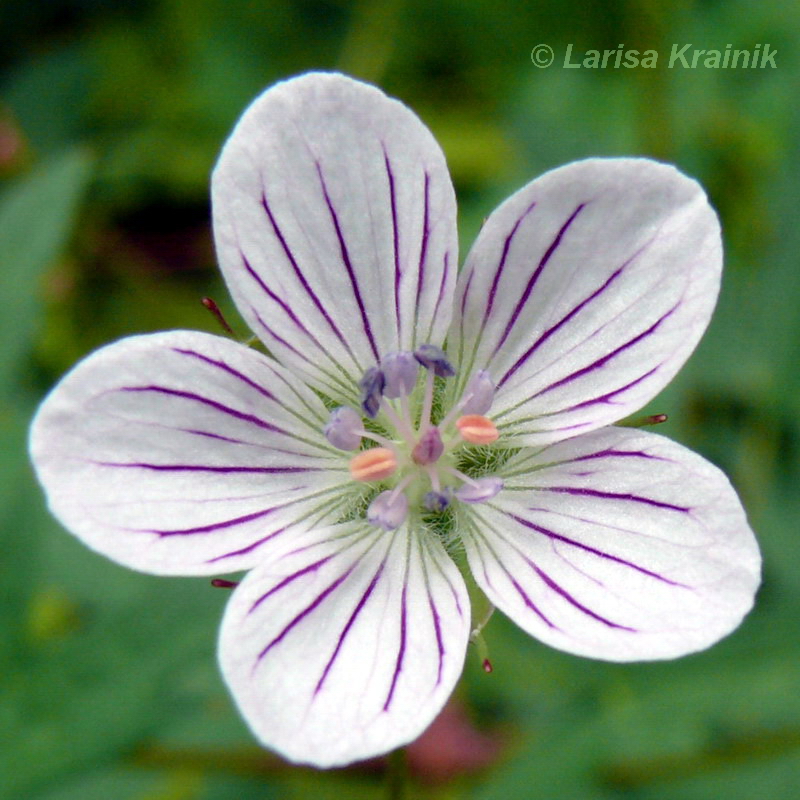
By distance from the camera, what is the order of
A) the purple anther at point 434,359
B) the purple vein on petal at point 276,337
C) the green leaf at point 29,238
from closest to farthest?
the purple vein on petal at point 276,337 → the purple anther at point 434,359 → the green leaf at point 29,238

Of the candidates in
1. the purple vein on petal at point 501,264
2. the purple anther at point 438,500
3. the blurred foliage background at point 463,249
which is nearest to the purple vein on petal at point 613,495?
the purple anther at point 438,500

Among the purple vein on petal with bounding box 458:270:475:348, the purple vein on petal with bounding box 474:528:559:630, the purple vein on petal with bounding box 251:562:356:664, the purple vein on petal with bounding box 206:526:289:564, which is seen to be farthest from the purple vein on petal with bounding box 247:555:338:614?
the purple vein on petal with bounding box 458:270:475:348

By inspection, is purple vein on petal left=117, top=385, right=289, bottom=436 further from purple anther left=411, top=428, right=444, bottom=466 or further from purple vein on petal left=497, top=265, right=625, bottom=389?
purple vein on petal left=497, top=265, right=625, bottom=389

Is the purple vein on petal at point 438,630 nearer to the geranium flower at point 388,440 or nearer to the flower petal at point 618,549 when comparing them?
the geranium flower at point 388,440

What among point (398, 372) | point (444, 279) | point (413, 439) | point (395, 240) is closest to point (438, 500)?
point (413, 439)

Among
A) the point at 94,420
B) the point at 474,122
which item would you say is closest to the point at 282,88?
the point at 94,420

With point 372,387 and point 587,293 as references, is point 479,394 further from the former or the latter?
point 587,293
